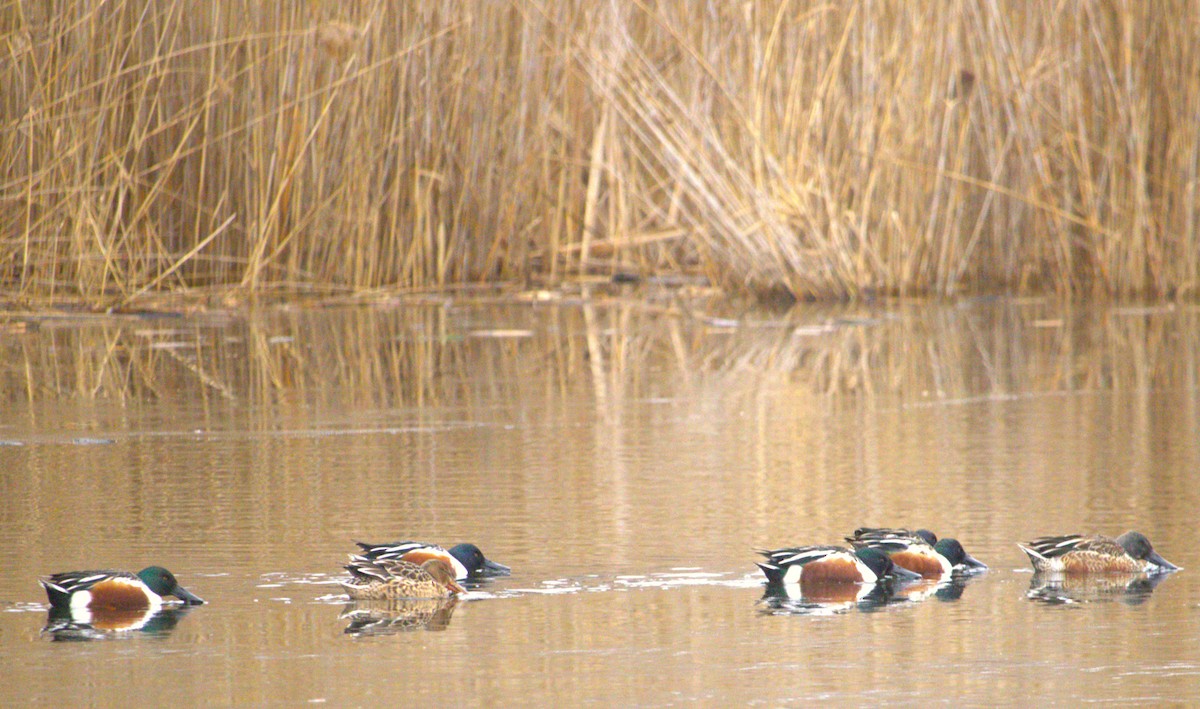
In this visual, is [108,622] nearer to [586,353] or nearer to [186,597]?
[186,597]

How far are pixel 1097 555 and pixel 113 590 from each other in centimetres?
259

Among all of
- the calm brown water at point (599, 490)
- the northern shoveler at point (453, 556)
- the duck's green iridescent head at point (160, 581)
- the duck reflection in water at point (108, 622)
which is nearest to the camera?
the calm brown water at point (599, 490)

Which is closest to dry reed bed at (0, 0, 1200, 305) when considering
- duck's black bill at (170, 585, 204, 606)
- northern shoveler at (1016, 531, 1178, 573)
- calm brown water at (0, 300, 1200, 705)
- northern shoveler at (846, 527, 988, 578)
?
calm brown water at (0, 300, 1200, 705)

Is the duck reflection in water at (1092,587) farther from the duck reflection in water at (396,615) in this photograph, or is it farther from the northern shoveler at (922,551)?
the duck reflection in water at (396,615)

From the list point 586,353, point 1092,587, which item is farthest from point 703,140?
point 1092,587

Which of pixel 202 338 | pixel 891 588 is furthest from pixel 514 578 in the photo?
pixel 202 338

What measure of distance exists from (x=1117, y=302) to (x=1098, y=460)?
20.5 feet

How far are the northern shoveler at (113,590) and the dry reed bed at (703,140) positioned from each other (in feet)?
23.2

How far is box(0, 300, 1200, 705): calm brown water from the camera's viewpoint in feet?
14.3

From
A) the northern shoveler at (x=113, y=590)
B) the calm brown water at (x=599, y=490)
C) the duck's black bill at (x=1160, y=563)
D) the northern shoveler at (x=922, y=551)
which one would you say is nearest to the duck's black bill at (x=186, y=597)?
the northern shoveler at (x=113, y=590)

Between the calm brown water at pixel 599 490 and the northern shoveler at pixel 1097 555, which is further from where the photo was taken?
the northern shoveler at pixel 1097 555

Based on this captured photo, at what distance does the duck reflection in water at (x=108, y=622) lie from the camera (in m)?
4.74

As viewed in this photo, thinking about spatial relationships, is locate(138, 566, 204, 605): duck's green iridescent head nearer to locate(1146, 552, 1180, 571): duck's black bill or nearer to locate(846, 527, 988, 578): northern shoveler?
locate(846, 527, 988, 578): northern shoveler

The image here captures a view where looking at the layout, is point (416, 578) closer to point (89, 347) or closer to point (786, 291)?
point (89, 347)
